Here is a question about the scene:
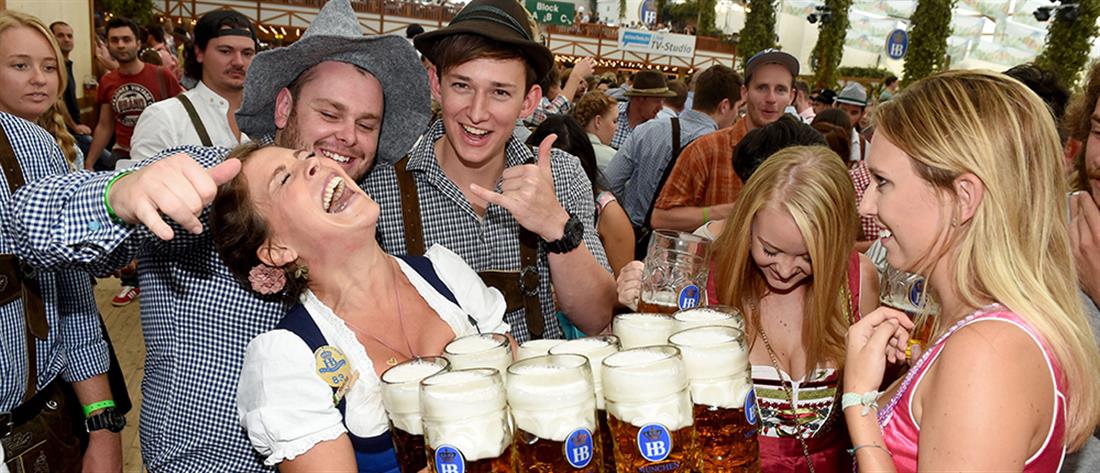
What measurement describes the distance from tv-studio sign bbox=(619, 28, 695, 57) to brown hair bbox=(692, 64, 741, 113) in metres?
7.44

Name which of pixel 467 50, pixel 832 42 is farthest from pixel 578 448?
pixel 832 42

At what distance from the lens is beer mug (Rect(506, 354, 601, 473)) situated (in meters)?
0.84

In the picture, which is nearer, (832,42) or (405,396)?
(405,396)

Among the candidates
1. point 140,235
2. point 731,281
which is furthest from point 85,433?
point 731,281

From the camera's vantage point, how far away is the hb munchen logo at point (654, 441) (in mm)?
859

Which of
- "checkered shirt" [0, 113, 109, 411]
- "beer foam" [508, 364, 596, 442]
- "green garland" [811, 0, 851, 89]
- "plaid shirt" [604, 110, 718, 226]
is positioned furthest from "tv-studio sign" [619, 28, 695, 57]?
"beer foam" [508, 364, 596, 442]

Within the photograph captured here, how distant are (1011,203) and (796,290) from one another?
811 millimetres

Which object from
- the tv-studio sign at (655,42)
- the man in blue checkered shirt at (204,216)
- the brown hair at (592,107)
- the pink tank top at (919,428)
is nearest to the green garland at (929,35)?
the tv-studio sign at (655,42)

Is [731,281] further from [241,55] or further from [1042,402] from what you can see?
[241,55]

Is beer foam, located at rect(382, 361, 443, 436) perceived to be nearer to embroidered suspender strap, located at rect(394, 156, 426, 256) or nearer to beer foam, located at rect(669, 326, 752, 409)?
beer foam, located at rect(669, 326, 752, 409)

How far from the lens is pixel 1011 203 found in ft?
3.78

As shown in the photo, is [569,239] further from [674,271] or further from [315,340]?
[315,340]

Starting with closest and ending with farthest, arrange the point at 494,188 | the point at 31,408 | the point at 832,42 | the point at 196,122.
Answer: the point at 31,408
the point at 494,188
the point at 196,122
the point at 832,42

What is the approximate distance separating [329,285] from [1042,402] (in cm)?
111
